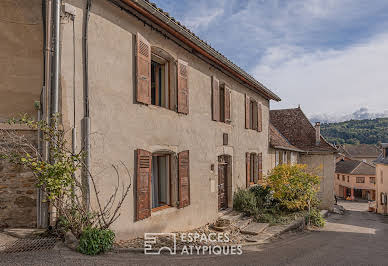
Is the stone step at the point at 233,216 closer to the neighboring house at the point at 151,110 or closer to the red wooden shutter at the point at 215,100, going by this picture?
the neighboring house at the point at 151,110

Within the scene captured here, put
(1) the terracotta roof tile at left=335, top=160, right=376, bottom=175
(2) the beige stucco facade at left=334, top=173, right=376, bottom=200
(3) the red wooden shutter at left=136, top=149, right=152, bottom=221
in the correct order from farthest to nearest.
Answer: (1) the terracotta roof tile at left=335, top=160, right=376, bottom=175
(2) the beige stucco facade at left=334, top=173, right=376, bottom=200
(3) the red wooden shutter at left=136, top=149, right=152, bottom=221

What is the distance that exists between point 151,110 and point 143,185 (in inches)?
70.1

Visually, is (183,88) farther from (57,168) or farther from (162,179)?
(57,168)

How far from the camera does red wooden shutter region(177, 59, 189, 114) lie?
7.20m

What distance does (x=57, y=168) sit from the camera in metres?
4.04

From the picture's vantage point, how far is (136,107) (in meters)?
5.93

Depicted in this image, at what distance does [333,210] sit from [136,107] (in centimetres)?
1510

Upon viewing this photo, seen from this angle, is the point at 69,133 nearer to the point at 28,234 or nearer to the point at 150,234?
the point at 28,234

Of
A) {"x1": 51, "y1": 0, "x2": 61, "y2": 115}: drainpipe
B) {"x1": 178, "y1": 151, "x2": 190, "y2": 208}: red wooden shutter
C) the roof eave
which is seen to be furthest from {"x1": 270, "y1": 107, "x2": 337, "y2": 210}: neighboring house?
{"x1": 51, "y1": 0, "x2": 61, "y2": 115}: drainpipe

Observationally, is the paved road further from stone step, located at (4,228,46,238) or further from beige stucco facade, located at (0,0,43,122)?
beige stucco facade, located at (0,0,43,122)

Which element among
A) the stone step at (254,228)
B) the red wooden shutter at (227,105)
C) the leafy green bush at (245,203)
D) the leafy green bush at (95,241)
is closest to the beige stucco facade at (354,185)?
the leafy green bush at (245,203)

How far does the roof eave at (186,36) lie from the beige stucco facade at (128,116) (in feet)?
0.86

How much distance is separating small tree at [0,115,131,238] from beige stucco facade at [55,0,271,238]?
0.40m

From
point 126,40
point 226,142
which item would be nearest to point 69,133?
point 126,40
